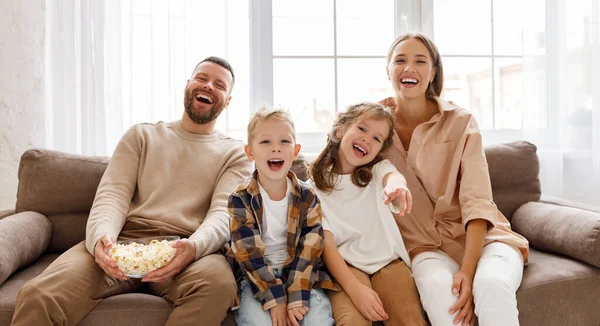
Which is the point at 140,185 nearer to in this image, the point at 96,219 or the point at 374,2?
the point at 96,219

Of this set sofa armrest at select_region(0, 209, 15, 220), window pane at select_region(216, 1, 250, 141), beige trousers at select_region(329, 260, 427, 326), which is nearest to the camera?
beige trousers at select_region(329, 260, 427, 326)

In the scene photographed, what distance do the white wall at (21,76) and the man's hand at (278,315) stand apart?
1.66 m

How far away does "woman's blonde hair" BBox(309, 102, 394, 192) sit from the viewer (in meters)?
1.95

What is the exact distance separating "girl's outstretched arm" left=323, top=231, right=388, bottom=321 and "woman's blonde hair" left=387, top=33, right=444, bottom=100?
0.78 metres

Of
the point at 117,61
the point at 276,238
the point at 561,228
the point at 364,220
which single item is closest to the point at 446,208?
the point at 364,220

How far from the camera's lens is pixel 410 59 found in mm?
2102

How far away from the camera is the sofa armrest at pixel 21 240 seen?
1781mm

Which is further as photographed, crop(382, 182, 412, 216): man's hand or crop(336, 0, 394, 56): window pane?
crop(336, 0, 394, 56): window pane

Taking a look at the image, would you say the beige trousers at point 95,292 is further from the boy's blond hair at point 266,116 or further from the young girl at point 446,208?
the young girl at point 446,208

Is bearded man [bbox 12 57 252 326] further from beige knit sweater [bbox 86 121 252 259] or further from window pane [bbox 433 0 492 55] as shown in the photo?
window pane [bbox 433 0 492 55]

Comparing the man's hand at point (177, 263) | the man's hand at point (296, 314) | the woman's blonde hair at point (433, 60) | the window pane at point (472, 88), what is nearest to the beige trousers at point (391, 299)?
the man's hand at point (296, 314)

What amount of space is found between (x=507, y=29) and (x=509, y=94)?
1.19ft

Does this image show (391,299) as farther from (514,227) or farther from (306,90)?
(306,90)

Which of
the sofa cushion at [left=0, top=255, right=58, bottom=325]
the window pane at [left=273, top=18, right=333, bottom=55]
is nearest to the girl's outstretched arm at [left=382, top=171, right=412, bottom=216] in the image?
the sofa cushion at [left=0, top=255, right=58, bottom=325]
